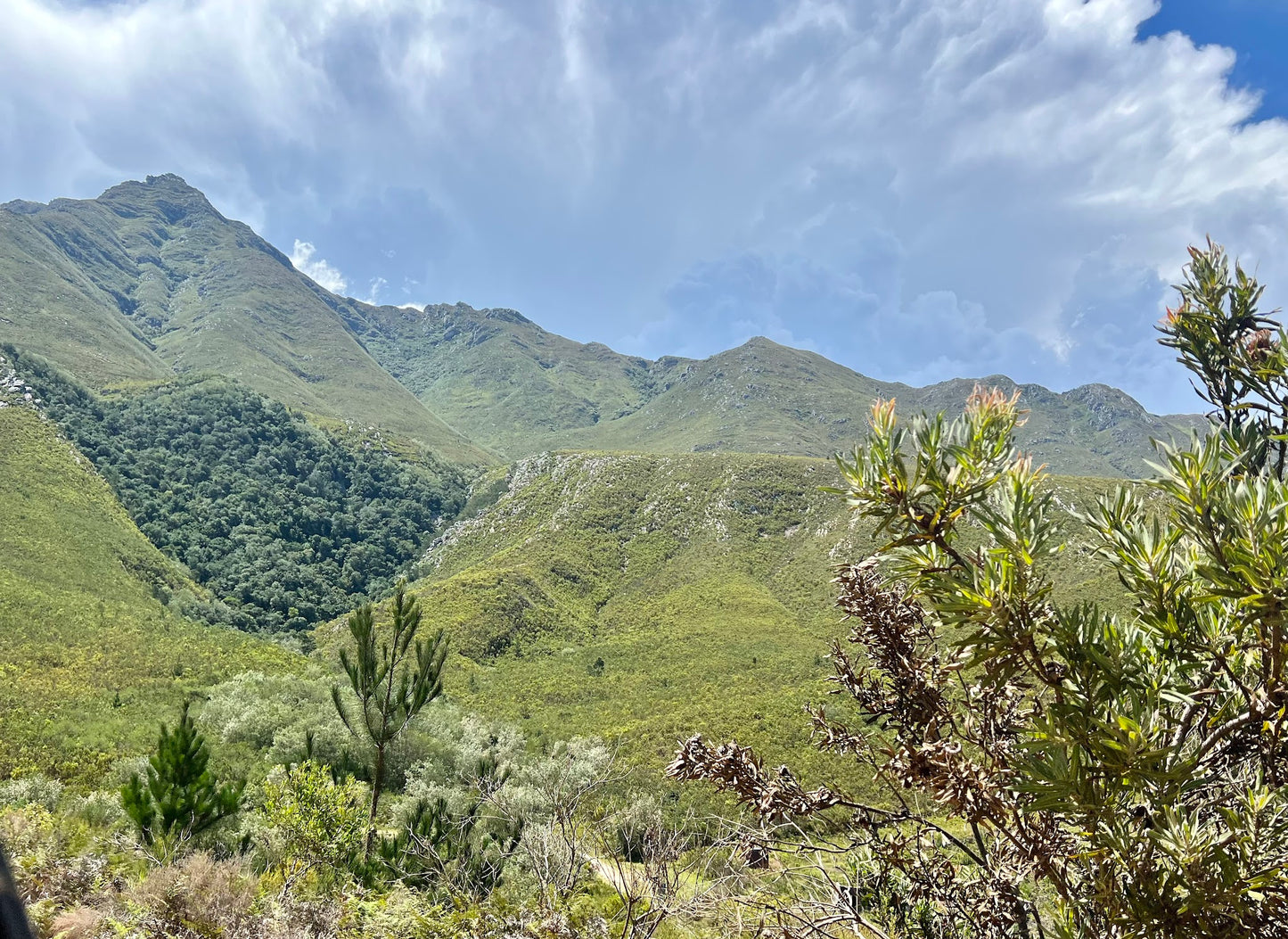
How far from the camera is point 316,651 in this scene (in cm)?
5466

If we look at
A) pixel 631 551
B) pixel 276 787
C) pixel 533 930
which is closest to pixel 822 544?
pixel 631 551

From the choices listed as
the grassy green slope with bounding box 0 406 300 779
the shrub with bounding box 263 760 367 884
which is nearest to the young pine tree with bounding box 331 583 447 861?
the shrub with bounding box 263 760 367 884

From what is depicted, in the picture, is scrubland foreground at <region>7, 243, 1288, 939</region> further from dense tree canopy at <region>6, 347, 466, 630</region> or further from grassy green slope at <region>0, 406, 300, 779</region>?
dense tree canopy at <region>6, 347, 466, 630</region>

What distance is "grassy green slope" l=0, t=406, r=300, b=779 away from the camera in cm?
2061

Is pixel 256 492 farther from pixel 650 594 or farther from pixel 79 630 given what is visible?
pixel 650 594

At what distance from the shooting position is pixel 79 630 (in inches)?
1294

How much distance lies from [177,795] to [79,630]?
32.3 meters

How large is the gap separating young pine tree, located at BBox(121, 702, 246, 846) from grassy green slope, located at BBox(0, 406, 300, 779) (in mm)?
9881

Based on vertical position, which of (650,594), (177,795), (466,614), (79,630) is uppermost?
(650,594)

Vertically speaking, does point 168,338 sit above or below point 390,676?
above

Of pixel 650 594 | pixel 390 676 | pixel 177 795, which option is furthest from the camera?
pixel 650 594

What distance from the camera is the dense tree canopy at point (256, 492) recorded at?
70.2m

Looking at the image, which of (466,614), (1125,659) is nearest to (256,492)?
(466,614)

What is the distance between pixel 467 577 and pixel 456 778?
149 feet
